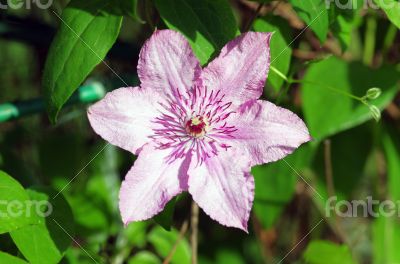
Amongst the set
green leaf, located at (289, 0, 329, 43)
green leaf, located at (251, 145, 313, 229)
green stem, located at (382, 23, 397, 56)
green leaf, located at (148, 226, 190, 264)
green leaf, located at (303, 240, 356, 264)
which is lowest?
green leaf, located at (148, 226, 190, 264)

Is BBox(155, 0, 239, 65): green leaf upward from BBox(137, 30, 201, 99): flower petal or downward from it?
upward

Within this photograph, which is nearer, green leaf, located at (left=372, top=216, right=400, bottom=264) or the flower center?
the flower center

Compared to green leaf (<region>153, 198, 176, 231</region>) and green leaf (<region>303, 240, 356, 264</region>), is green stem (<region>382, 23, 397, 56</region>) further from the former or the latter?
green leaf (<region>153, 198, 176, 231</region>)

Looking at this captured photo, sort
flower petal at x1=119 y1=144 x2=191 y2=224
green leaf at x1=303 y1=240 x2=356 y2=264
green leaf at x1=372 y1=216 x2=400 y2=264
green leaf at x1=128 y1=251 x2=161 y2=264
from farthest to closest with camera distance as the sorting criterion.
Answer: green leaf at x1=372 y1=216 x2=400 y2=264, green leaf at x1=128 y1=251 x2=161 y2=264, green leaf at x1=303 y1=240 x2=356 y2=264, flower petal at x1=119 y1=144 x2=191 y2=224

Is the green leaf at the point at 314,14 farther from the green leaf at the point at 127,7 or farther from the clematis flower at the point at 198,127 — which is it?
the green leaf at the point at 127,7

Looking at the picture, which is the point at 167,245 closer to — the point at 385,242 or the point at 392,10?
the point at 385,242

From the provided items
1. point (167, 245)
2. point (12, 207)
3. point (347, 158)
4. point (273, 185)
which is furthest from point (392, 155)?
point (12, 207)

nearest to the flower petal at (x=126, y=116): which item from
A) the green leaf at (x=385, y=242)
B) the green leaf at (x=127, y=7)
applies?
the green leaf at (x=127, y=7)

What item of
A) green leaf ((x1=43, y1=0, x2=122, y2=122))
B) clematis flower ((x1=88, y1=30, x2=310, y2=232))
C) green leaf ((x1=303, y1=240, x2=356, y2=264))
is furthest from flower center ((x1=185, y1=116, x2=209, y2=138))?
green leaf ((x1=303, y1=240, x2=356, y2=264))
